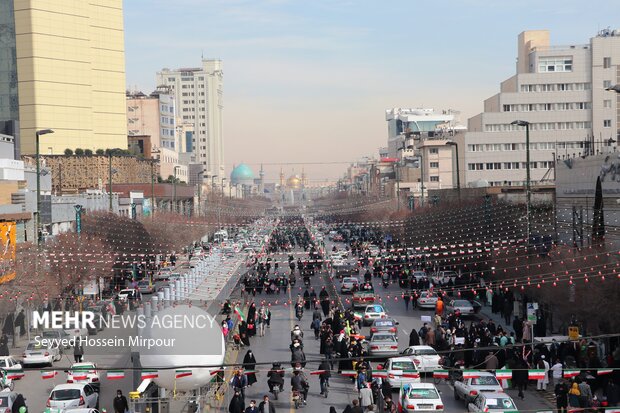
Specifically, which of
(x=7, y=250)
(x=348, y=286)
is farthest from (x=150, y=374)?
(x=348, y=286)

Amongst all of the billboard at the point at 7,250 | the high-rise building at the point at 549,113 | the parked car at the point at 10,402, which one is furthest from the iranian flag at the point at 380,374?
the high-rise building at the point at 549,113

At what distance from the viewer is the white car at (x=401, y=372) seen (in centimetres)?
2427

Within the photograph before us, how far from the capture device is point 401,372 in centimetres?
2445

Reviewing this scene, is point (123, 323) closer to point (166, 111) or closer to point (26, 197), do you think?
point (26, 197)

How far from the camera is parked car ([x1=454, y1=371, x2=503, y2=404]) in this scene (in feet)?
71.5

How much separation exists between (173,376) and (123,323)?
193 inches

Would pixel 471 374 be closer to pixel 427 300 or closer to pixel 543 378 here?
pixel 543 378

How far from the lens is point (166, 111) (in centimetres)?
14225

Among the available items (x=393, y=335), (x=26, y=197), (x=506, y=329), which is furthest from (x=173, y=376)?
(x=26, y=197)

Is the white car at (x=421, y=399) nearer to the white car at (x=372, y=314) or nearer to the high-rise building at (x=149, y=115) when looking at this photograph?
the white car at (x=372, y=314)

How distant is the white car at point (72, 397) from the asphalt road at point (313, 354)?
2732mm

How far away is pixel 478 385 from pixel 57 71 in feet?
263

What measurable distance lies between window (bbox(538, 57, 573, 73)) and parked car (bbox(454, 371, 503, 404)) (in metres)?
73.6

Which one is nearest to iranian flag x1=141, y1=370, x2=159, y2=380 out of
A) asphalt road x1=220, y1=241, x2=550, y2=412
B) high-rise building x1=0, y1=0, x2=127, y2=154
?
asphalt road x1=220, y1=241, x2=550, y2=412
